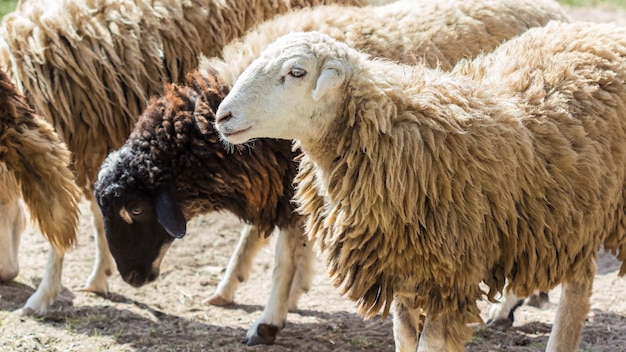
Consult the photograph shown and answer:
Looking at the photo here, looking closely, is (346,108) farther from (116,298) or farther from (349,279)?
(116,298)

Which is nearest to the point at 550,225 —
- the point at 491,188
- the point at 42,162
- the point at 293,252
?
the point at 491,188

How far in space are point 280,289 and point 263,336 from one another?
0.30 meters

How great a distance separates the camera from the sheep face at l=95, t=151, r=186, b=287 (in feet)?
17.4

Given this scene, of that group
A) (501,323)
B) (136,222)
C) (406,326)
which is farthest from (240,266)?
(406,326)

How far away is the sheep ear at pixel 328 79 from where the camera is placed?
159 inches

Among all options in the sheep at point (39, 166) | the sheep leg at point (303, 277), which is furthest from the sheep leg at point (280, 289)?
the sheep at point (39, 166)

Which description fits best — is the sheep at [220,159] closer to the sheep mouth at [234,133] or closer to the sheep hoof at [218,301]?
the sheep hoof at [218,301]

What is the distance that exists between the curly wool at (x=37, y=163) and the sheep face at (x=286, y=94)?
63.9 inches

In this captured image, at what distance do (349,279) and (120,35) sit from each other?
255 cm

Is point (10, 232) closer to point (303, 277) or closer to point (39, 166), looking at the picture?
point (39, 166)

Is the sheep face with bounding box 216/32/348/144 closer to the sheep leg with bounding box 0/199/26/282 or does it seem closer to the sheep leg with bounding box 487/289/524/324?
the sheep leg with bounding box 487/289/524/324

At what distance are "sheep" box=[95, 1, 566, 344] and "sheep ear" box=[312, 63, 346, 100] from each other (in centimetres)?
109

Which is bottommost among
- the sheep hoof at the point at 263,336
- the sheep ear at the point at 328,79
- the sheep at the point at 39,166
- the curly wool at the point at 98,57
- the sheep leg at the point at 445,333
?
the sheep hoof at the point at 263,336

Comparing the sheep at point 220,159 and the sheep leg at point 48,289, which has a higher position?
the sheep at point 220,159
